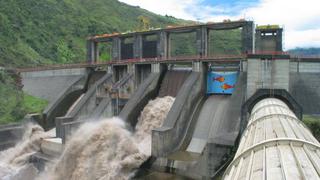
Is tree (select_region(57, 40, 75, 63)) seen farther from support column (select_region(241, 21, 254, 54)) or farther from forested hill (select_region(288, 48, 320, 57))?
support column (select_region(241, 21, 254, 54))

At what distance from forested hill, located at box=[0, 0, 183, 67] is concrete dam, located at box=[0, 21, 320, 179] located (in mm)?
18881

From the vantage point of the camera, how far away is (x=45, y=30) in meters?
57.9

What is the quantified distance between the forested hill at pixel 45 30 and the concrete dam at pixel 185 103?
61.9ft

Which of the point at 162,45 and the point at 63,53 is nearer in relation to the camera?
the point at 162,45

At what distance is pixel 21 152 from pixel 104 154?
8205 mm

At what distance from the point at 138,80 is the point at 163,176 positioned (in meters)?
12.2

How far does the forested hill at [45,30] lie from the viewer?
46562mm

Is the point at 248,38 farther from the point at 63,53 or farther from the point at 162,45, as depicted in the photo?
the point at 63,53

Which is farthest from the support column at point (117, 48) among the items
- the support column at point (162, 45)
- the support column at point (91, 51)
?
the support column at point (162, 45)

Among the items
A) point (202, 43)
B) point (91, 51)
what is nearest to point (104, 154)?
point (202, 43)

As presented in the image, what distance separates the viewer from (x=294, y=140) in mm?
6863

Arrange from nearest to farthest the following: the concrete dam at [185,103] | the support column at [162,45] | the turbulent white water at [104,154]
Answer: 1. the concrete dam at [185,103]
2. the turbulent white water at [104,154]
3. the support column at [162,45]

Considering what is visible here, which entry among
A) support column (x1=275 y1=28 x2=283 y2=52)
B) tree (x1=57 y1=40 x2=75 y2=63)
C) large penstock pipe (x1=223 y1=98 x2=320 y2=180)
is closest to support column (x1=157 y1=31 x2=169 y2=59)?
support column (x1=275 y1=28 x2=283 y2=52)

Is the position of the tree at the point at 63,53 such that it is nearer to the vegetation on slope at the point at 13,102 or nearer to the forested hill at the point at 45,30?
the forested hill at the point at 45,30
